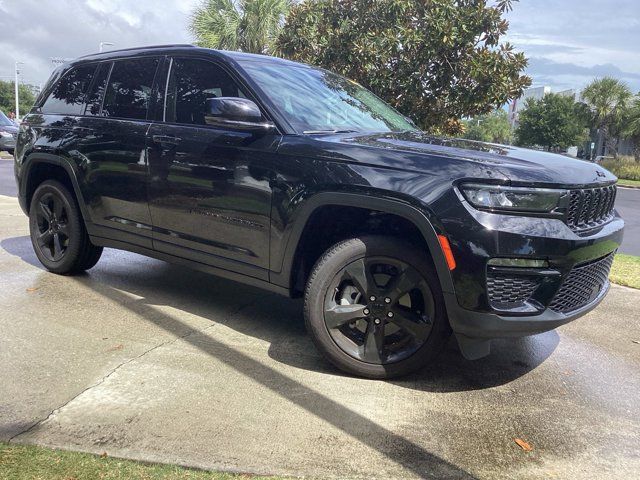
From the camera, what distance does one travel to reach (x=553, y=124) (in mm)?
50688

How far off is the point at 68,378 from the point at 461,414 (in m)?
2.21

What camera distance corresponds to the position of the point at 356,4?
8375 millimetres

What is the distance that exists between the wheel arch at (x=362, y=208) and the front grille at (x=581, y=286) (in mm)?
630

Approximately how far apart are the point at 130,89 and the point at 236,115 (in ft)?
5.21

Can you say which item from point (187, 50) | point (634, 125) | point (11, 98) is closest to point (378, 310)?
point (187, 50)

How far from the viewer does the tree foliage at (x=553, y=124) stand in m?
48.7

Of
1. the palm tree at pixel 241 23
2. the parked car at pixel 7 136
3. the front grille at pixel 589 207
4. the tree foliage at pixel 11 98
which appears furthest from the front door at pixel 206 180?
the tree foliage at pixel 11 98

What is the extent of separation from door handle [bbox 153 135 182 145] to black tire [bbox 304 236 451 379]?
1.44 m

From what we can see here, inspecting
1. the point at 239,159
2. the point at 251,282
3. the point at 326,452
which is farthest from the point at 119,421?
the point at 239,159

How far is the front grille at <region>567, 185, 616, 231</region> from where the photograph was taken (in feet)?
10.2

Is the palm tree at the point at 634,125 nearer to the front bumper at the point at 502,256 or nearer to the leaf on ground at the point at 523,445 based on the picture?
the front bumper at the point at 502,256

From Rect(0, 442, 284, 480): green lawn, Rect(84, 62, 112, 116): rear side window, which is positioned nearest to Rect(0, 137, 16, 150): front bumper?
Rect(84, 62, 112, 116): rear side window

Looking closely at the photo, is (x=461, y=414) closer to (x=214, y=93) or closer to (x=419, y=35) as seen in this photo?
(x=214, y=93)

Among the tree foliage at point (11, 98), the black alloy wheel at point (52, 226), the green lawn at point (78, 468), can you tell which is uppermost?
the black alloy wheel at point (52, 226)
